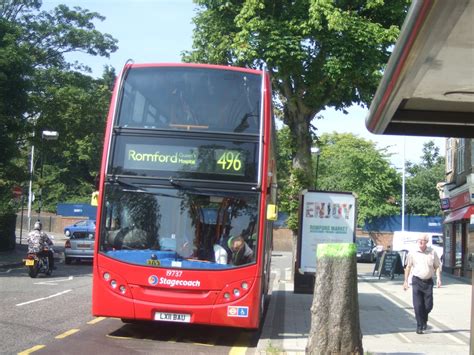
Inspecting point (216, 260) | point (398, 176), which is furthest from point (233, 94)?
point (398, 176)

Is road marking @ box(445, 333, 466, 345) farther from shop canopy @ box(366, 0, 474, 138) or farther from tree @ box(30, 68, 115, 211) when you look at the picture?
tree @ box(30, 68, 115, 211)

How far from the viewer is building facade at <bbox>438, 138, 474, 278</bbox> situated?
85.6 feet

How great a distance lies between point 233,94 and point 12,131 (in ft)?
48.4

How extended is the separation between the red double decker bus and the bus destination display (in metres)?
0.02

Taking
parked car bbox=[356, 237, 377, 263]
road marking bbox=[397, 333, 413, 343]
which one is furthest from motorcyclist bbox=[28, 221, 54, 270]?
parked car bbox=[356, 237, 377, 263]

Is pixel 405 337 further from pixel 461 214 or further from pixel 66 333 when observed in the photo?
pixel 461 214

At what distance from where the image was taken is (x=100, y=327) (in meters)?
11.1

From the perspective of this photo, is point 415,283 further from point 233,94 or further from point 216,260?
point 233,94

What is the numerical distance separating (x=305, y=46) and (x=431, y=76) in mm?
16464

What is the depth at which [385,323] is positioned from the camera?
40.7 feet

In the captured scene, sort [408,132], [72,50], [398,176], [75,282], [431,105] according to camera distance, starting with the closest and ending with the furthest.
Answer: [431,105] → [408,132] → [75,282] → [72,50] → [398,176]

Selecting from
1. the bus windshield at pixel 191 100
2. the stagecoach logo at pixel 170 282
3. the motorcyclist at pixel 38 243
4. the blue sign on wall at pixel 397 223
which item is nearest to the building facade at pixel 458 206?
the motorcyclist at pixel 38 243

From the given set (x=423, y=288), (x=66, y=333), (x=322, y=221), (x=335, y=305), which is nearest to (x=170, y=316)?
(x=66, y=333)

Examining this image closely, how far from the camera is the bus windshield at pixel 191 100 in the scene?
9.88 metres
